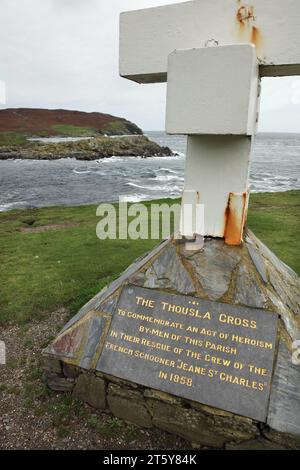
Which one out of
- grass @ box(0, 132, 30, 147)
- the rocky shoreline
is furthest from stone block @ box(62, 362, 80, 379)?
grass @ box(0, 132, 30, 147)

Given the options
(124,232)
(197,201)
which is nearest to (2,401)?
(197,201)

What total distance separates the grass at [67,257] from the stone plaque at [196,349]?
2.54m

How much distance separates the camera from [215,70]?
352 centimetres

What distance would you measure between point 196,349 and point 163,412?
30.8 inches

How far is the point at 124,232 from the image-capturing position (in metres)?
12.3

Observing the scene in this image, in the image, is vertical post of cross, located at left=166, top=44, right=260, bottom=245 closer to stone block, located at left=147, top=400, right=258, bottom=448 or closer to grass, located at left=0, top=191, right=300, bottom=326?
stone block, located at left=147, top=400, right=258, bottom=448

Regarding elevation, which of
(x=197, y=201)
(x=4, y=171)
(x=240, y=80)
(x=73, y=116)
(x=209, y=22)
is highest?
(x=73, y=116)

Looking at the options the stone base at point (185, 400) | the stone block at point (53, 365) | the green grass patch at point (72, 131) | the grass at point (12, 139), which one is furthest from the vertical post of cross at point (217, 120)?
the green grass patch at point (72, 131)

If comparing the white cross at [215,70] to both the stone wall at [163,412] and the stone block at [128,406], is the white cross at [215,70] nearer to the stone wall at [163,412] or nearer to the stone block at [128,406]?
the stone wall at [163,412]

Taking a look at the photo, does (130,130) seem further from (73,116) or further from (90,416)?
(90,416)

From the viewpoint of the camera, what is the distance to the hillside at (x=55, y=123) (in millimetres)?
81156

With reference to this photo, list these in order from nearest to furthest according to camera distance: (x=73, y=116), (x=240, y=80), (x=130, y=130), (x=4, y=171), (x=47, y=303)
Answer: (x=240, y=80) → (x=47, y=303) → (x=4, y=171) → (x=73, y=116) → (x=130, y=130)

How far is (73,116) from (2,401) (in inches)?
4051

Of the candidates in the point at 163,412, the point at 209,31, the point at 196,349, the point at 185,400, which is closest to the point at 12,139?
the point at 209,31
